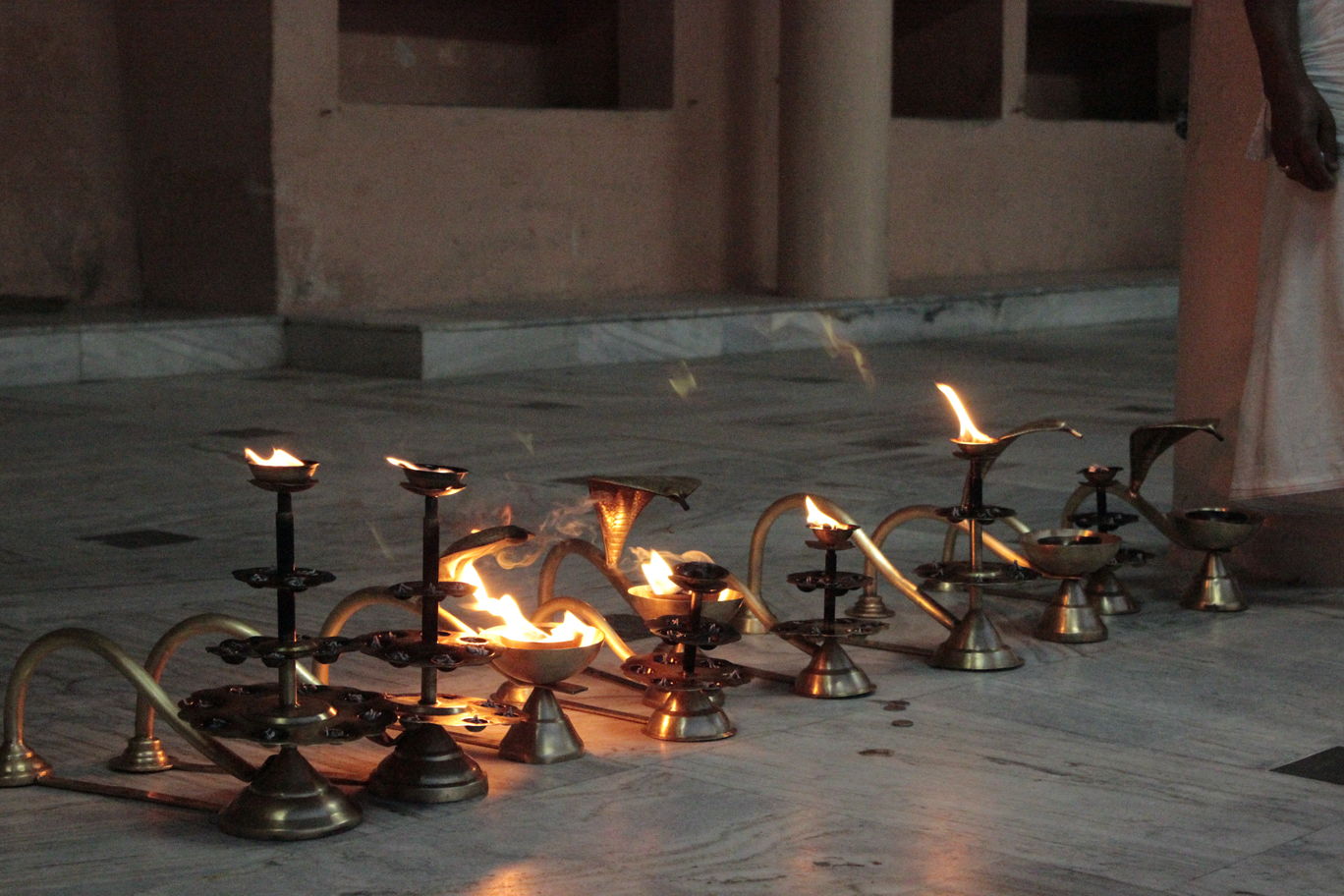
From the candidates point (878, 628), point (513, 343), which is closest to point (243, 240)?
point (513, 343)

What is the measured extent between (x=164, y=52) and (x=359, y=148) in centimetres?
128

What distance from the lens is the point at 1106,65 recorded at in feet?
62.1

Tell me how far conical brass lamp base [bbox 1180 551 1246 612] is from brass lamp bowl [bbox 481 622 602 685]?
188 centimetres

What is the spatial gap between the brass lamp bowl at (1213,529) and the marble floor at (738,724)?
0.16 meters

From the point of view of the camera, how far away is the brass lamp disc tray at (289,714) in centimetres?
269

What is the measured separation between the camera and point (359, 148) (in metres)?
11.4

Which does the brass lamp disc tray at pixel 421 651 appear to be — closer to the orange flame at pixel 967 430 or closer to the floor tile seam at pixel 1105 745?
the floor tile seam at pixel 1105 745

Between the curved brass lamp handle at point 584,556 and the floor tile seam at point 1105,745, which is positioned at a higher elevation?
the curved brass lamp handle at point 584,556

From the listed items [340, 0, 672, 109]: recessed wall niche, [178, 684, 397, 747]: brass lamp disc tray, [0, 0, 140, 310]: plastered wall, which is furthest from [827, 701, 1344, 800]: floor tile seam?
[340, 0, 672, 109]: recessed wall niche

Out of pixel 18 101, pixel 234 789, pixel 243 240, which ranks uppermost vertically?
pixel 18 101

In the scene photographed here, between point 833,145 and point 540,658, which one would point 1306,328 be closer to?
point 540,658

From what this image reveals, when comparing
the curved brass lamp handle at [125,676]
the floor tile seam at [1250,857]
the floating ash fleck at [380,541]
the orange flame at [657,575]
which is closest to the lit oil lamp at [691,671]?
the orange flame at [657,575]

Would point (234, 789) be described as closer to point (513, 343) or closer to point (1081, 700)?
point (1081, 700)

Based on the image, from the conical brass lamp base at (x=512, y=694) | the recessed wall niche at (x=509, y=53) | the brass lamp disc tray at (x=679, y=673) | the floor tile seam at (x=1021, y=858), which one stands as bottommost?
the floor tile seam at (x=1021, y=858)
